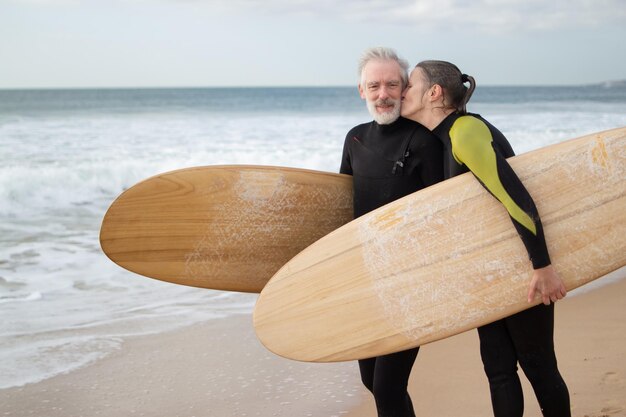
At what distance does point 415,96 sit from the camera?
2.12 m

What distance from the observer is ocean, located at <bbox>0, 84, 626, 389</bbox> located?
3890mm

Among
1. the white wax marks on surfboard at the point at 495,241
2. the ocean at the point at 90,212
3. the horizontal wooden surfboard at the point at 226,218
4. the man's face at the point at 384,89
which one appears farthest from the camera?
the ocean at the point at 90,212

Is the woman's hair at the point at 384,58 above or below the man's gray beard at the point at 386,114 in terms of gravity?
above

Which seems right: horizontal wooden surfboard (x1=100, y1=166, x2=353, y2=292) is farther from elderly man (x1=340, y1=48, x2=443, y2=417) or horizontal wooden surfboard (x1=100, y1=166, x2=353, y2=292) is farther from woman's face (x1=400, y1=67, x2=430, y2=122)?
woman's face (x1=400, y1=67, x2=430, y2=122)

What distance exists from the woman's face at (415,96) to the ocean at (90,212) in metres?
2.12

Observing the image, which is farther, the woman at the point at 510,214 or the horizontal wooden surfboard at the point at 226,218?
the horizontal wooden surfboard at the point at 226,218

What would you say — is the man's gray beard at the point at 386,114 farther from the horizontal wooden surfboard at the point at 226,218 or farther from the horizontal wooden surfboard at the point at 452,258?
the horizontal wooden surfboard at the point at 226,218

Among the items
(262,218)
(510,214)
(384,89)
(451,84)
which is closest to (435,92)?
(451,84)

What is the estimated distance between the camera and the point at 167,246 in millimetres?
2650

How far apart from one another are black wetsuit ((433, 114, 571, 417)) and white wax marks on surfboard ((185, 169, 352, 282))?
2.10ft

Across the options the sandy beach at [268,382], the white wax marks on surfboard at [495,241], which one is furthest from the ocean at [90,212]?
the white wax marks on surfboard at [495,241]

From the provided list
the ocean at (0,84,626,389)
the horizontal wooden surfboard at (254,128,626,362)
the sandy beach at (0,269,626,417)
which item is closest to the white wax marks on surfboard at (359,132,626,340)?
the horizontal wooden surfboard at (254,128,626,362)

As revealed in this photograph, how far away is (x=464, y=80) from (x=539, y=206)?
0.41 m

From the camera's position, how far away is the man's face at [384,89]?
217 cm
